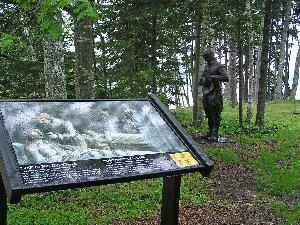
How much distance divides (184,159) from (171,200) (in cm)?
72

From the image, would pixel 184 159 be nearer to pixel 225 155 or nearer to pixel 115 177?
pixel 115 177

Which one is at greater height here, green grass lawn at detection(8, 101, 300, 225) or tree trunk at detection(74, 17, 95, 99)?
tree trunk at detection(74, 17, 95, 99)

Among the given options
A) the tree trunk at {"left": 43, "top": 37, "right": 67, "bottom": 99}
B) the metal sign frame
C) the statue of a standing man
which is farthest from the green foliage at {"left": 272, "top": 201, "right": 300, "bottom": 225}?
the statue of a standing man

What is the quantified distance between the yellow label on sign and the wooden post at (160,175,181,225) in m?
0.43

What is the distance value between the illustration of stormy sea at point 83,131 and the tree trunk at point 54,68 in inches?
182

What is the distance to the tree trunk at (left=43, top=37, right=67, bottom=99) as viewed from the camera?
9.41 metres

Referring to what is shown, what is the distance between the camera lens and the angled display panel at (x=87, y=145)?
3840 mm

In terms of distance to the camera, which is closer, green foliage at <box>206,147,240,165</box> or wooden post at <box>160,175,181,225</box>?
wooden post at <box>160,175,181,225</box>

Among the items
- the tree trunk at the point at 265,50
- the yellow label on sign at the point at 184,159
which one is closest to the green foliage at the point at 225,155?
the tree trunk at the point at 265,50

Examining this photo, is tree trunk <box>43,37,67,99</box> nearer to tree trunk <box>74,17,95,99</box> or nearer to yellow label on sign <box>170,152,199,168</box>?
tree trunk <box>74,17,95,99</box>

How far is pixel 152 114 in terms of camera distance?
5203mm

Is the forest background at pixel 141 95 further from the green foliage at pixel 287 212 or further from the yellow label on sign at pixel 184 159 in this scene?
the yellow label on sign at pixel 184 159

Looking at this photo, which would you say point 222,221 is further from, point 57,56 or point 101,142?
point 57,56

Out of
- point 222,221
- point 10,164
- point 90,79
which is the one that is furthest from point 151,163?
point 90,79
